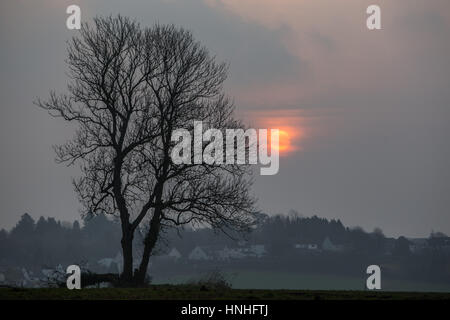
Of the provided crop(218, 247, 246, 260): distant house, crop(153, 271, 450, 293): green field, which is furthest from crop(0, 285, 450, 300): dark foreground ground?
crop(218, 247, 246, 260): distant house

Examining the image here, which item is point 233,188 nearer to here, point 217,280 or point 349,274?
point 217,280

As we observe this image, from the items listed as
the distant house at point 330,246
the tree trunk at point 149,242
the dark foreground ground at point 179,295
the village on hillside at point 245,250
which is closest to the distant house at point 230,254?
the village on hillside at point 245,250

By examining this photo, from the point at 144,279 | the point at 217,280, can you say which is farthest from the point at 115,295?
the point at 144,279

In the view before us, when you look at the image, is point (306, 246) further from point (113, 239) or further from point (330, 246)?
point (113, 239)

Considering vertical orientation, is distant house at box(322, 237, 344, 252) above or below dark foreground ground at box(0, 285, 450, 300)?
above

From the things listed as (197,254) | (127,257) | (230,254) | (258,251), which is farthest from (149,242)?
(258,251)

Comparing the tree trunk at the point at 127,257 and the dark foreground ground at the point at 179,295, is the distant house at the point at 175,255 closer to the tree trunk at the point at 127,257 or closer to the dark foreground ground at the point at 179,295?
the tree trunk at the point at 127,257

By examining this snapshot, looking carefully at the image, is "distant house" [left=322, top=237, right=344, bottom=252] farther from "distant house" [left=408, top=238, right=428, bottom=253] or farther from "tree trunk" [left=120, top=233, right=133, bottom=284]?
"tree trunk" [left=120, top=233, right=133, bottom=284]

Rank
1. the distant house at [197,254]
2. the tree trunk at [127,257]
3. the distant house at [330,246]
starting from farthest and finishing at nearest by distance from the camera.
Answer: the distant house at [330,246]
the distant house at [197,254]
the tree trunk at [127,257]

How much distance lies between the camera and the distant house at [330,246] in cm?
14019

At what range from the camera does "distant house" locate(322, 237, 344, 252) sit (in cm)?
14019

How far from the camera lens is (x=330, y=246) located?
465 feet
